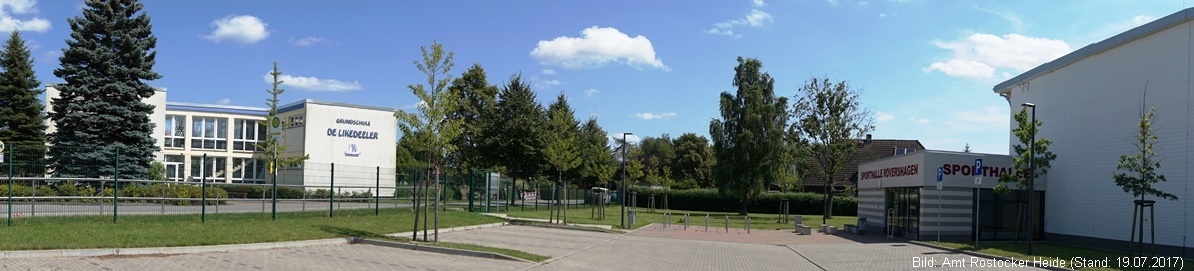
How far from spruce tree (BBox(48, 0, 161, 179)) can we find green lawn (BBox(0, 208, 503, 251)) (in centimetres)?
1331

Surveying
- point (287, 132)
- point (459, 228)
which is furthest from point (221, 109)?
point (459, 228)

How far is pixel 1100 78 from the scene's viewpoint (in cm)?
2466

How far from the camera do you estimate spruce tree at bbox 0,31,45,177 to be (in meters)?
36.9

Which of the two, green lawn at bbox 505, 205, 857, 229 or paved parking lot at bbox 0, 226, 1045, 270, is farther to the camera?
green lawn at bbox 505, 205, 857, 229

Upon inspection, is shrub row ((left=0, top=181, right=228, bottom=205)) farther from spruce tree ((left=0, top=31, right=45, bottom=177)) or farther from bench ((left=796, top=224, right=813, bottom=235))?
spruce tree ((left=0, top=31, right=45, bottom=177))

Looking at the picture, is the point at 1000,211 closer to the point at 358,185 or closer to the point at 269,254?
the point at 358,185

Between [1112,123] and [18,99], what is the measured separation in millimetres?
44236

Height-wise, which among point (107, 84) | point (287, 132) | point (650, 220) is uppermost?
point (107, 84)

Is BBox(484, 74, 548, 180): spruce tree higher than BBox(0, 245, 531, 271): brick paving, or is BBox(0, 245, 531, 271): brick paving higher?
BBox(484, 74, 548, 180): spruce tree

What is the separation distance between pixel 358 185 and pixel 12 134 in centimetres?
2193

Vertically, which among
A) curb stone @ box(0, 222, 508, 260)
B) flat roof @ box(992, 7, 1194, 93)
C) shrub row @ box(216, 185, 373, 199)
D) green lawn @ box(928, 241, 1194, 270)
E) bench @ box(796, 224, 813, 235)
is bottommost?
bench @ box(796, 224, 813, 235)

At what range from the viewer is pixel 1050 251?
21.9 metres

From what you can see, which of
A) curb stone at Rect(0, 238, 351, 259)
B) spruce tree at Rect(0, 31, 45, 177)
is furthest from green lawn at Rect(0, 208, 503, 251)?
spruce tree at Rect(0, 31, 45, 177)

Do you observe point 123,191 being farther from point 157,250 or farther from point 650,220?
point 650,220
